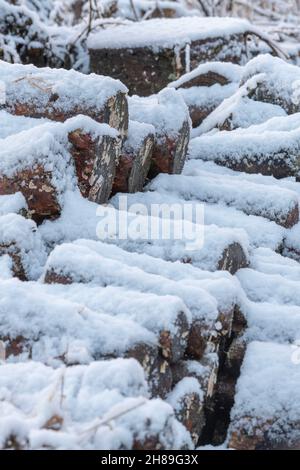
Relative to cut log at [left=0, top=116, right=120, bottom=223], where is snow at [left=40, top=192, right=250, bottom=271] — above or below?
below

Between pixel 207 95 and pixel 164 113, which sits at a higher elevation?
pixel 164 113

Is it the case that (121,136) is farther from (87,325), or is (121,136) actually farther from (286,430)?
(286,430)

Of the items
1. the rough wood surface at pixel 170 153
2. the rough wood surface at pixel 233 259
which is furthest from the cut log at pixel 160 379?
the rough wood surface at pixel 170 153

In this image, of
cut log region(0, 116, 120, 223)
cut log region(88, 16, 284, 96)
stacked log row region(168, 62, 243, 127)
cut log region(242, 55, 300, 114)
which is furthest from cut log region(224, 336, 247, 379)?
cut log region(88, 16, 284, 96)

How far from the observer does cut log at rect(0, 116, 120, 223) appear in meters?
2.78

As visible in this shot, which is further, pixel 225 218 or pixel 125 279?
pixel 225 218

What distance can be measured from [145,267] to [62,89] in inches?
Answer: 40.3

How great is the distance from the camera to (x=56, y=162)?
9.30ft

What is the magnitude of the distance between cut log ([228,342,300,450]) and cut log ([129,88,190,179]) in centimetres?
135

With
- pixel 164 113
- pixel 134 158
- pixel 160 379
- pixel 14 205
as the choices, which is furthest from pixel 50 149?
pixel 160 379

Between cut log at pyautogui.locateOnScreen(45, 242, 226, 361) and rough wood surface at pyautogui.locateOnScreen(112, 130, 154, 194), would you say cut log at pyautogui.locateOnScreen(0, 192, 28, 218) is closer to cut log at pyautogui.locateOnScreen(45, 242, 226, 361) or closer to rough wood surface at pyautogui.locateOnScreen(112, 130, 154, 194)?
cut log at pyautogui.locateOnScreen(45, 242, 226, 361)

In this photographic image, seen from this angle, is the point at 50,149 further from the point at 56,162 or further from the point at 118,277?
the point at 118,277

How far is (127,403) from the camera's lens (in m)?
1.76

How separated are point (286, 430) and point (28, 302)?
34.5 inches
